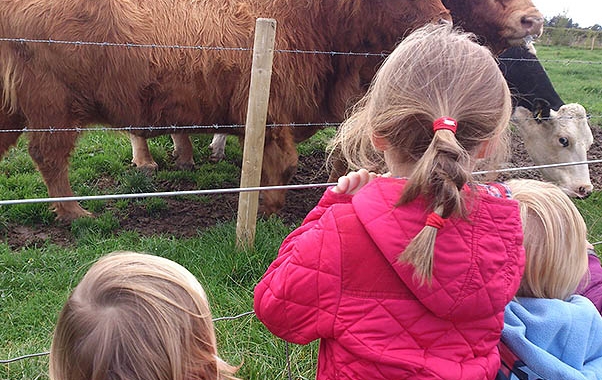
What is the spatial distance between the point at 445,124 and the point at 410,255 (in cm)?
31

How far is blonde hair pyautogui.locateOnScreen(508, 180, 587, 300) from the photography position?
1.66m

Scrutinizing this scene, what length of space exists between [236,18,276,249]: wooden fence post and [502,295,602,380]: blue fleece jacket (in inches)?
89.2

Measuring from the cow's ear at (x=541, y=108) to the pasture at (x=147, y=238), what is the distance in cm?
97

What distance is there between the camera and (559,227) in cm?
168

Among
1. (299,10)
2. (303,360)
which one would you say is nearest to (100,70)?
(299,10)

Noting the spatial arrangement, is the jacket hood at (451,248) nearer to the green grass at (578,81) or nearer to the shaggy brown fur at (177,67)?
the shaggy brown fur at (177,67)

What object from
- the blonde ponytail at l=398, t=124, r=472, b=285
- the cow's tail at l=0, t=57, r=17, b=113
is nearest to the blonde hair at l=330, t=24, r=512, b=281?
the blonde ponytail at l=398, t=124, r=472, b=285

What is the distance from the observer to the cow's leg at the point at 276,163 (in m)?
4.61

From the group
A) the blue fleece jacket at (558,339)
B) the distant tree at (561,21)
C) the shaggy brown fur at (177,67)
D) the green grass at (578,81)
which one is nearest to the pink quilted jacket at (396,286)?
the blue fleece jacket at (558,339)

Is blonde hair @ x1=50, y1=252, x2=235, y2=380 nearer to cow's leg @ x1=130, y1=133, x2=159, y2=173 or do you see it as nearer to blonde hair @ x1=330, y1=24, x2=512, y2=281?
blonde hair @ x1=330, y1=24, x2=512, y2=281

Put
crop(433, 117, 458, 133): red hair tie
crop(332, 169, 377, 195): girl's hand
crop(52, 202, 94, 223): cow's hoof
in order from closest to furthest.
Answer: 1. crop(433, 117, 458, 133): red hair tie
2. crop(332, 169, 377, 195): girl's hand
3. crop(52, 202, 94, 223): cow's hoof

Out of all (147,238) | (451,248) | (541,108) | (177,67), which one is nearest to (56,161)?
(147,238)

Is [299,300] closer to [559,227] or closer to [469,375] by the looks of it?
[469,375]

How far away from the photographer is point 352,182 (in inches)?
63.3
